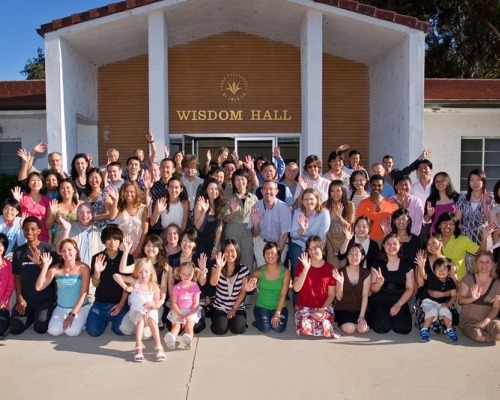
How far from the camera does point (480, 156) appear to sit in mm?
14094

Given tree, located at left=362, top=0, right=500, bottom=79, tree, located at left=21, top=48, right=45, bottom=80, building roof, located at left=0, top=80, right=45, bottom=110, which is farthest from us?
tree, located at left=21, top=48, right=45, bottom=80

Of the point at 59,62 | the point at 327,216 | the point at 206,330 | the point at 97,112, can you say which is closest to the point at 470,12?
the point at 97,112

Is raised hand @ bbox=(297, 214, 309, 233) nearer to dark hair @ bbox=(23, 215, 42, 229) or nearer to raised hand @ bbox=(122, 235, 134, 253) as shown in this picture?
raised hand @ bbox=(122, 235, 134, 253)

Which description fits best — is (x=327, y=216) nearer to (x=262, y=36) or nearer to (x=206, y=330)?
(x=206, y=330)

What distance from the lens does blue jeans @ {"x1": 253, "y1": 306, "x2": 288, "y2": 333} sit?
21.0ft

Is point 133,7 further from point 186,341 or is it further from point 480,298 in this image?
→ point 480,298

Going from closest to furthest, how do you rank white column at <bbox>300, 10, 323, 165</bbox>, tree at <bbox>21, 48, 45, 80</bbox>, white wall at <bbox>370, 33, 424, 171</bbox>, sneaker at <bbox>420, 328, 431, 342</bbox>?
sneaker at <bbox>420, 328, 431, 342</bbox>
white wall at <bbox>370, 33, 424, 171</bbox>
white column at <bbox>300, 10, 323, 165</bbox>
tree at <bbox>21, 48, 45, 80</bbox>

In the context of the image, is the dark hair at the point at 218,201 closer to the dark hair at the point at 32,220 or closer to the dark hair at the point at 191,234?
the dark hair at the point at 191,234

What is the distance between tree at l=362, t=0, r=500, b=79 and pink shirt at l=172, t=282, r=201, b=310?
17988 millimetres

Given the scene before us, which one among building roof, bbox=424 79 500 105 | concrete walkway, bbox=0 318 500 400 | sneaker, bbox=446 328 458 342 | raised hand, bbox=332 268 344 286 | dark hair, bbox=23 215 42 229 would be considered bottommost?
concrete walkway, bbox=0 318 500 400

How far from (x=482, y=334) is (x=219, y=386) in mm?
2907

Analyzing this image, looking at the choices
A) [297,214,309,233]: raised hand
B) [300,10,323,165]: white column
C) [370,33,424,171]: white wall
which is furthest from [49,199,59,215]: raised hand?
[370,33,424,171]: white wall

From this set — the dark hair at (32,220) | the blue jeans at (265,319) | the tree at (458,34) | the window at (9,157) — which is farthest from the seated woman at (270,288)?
the tree at (458,34)

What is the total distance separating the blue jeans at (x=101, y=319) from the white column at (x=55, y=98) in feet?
16.9
